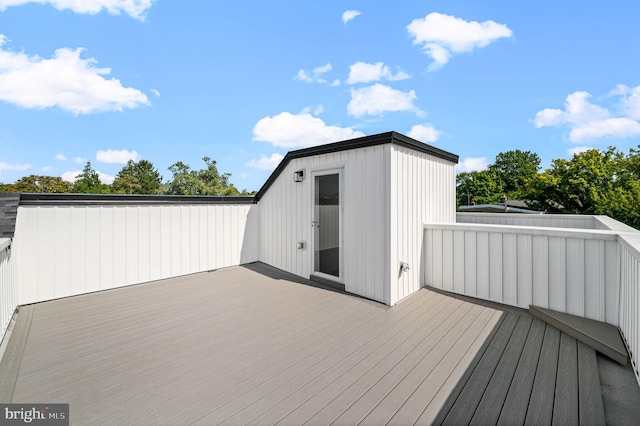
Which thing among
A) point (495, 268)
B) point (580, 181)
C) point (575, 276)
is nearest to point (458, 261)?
point (495, 268)

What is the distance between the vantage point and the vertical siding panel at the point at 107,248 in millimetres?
3955

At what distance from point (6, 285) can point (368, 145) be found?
13.8 feet

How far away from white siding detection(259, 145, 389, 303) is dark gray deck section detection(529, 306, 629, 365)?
5.36 feet

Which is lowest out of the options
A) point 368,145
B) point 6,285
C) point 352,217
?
point 6,285

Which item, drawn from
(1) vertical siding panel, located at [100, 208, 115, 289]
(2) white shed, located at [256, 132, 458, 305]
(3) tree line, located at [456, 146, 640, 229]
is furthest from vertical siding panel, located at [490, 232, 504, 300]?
(3) tree line, located at [456, 146, 640, 229]

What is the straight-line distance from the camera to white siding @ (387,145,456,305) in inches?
131

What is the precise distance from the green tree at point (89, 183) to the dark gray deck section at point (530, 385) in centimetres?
3628

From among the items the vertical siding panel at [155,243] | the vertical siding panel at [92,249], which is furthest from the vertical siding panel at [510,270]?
the vertical siding panel at [92,249]

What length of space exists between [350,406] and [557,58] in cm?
1430

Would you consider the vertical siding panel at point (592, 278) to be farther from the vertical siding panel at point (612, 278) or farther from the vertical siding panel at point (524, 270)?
the vertical siding panel at point (524, 270)

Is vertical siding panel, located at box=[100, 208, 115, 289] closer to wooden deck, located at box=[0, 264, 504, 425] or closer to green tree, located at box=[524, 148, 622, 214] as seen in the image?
wooden deck, located at box=[0, 264, 504, 425]

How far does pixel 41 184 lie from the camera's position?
30891 millimetres

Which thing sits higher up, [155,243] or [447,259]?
[155,243]

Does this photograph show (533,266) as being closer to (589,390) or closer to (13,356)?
(589,390)
